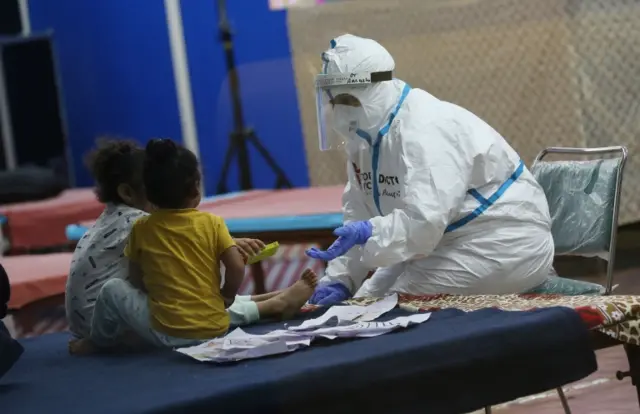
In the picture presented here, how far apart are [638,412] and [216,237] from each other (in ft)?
5.10

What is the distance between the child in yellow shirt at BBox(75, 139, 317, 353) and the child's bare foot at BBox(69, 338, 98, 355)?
115 millimetres

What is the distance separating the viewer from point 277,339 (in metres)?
2.24

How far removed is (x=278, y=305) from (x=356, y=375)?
653mm

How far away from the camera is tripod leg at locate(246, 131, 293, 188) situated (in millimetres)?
6219

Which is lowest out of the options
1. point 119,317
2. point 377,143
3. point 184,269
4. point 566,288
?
point 566,288

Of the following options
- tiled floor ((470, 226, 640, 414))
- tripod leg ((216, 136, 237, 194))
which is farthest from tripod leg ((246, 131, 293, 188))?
tiled floor ((470, 226, 640, 414))

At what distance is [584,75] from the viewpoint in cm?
511

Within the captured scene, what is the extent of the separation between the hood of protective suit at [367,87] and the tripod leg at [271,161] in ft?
11.1

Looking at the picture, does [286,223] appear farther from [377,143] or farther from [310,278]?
[310,278]

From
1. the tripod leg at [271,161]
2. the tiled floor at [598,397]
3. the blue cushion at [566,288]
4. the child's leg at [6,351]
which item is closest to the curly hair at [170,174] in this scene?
the child's leg at [6,351]

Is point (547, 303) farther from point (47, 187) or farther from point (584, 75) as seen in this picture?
point (47, 187)

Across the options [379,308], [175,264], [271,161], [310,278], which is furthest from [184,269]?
[271,161]

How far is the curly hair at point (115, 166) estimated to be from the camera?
2.52 meters

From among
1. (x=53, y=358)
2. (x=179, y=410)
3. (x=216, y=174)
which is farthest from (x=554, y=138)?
(x=179, y=410)
